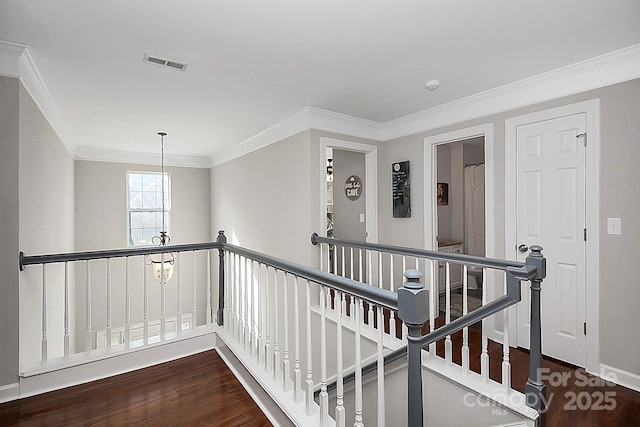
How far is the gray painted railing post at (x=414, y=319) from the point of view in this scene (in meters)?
1.07

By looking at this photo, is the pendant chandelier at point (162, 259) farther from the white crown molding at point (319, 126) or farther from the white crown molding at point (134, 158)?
the white crown molding at point (319, 126)

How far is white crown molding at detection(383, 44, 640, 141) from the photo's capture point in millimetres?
2300

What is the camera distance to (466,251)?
17.6 feet

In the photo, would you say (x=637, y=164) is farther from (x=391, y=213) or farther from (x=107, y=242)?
(x=107, y=242)

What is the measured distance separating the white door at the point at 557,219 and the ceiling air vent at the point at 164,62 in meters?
2.96

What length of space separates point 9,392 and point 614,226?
14.6 feet

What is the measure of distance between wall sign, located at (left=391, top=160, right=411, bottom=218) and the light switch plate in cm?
182

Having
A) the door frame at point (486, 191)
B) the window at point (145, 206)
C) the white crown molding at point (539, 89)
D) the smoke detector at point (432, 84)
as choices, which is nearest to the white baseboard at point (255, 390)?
the door frame at point (486, 191)

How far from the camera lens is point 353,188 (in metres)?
4.52

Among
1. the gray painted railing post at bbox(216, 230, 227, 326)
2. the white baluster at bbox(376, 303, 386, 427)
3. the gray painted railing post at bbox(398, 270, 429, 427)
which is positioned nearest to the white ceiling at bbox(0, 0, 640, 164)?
the gray painted railing post at bbox(216, 230, 227, 326)

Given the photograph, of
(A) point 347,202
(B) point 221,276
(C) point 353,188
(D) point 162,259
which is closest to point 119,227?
(D) point 162,259

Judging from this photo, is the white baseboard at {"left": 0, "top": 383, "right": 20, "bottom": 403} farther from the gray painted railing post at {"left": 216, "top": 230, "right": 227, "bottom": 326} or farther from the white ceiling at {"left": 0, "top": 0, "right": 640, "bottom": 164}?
the white ceiling at {"left": 0, "top": 0, "right": 640, "bottom": 164}

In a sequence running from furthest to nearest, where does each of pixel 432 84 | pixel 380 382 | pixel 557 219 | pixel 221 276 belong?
pixel 221 276 → pixel 432 84 → pixel 557 219 → pixel 380 382

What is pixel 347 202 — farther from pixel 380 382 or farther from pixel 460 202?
pixel 380 382
